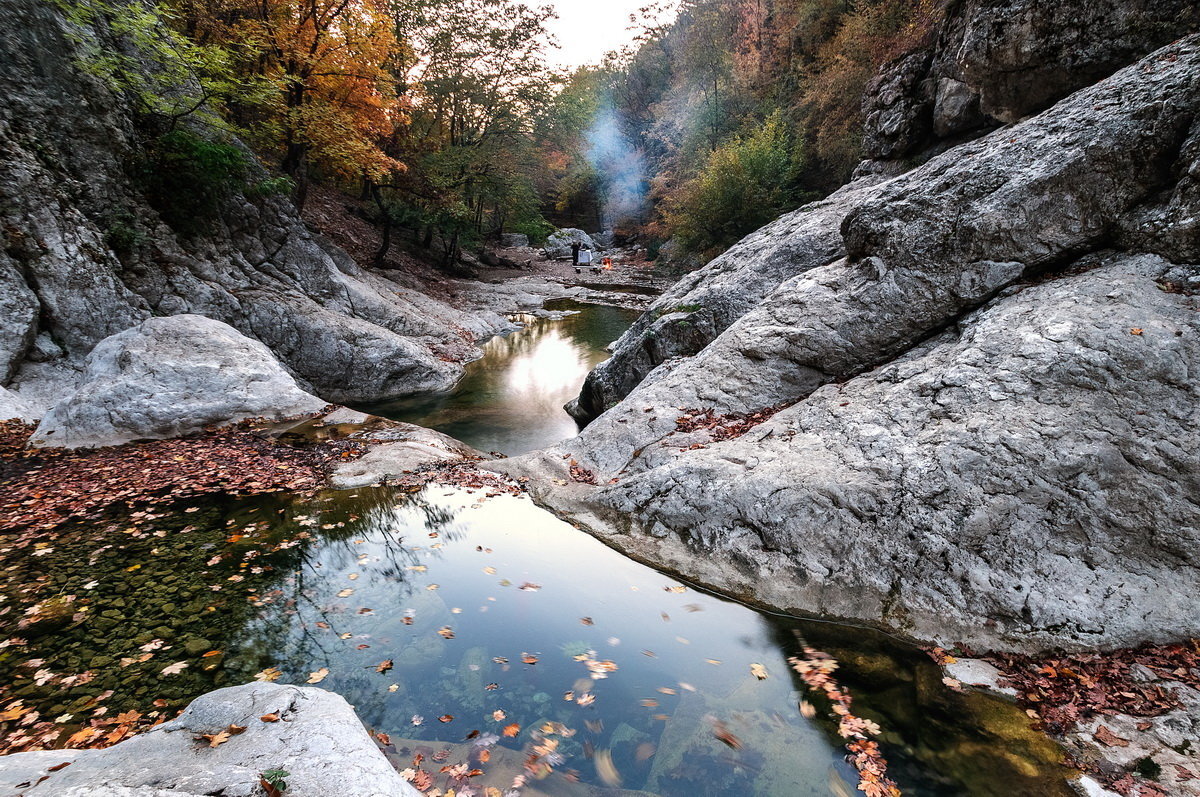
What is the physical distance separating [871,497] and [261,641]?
6752 mm

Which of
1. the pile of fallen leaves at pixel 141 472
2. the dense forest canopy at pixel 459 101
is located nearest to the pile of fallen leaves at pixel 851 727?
the pile of fallen leaves at pixel 141 472

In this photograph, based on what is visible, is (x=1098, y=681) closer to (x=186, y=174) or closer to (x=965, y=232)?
(x=965, y=232)

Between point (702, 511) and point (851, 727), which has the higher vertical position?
point (702, 511)

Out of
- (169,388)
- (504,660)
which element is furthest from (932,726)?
(169,388)

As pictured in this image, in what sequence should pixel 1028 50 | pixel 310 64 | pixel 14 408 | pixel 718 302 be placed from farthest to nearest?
pixel 310 64 < pixel 718 302 < pixel 14 408 < pixel 1028 50

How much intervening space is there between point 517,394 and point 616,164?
54506 mm

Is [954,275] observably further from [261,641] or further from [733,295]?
[261,641]

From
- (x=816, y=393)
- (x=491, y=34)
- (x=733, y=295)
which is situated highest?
(x=491, y=34)

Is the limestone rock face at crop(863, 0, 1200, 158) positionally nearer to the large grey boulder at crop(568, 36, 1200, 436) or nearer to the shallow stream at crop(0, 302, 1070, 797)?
the large grey boulder at crop(568, 36, 1200, 436)

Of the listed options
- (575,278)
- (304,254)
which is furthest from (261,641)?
(575,278)

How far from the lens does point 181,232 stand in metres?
13.9

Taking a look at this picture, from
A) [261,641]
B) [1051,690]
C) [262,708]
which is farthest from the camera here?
[261,641]

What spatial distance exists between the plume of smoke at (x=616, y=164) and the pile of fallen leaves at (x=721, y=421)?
5481 centimetres

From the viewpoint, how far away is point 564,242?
55.4 m
